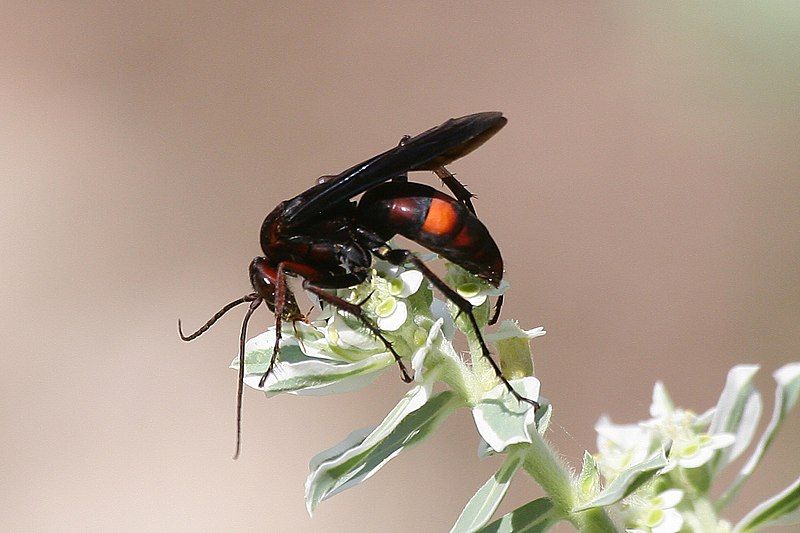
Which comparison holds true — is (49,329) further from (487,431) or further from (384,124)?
(487,431)

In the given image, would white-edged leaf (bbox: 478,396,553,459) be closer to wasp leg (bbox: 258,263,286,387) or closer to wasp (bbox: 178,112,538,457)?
wasp (bbox: 178,112,538,457)

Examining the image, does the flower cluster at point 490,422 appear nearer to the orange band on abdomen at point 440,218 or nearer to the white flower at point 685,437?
the white flower at point 685,437

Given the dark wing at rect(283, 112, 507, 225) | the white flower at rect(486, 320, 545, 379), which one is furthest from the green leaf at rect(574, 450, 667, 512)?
the dark wing at rect(283, 112, 507, 225)

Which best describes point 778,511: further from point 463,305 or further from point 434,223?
point 434,223

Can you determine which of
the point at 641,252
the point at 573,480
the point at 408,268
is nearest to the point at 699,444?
the point at 573,480

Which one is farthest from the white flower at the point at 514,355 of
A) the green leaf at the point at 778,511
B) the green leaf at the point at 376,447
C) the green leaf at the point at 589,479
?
the green leaf at the point at 778,511

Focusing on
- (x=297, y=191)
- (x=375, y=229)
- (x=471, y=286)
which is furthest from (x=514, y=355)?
(x=297, y=191)
